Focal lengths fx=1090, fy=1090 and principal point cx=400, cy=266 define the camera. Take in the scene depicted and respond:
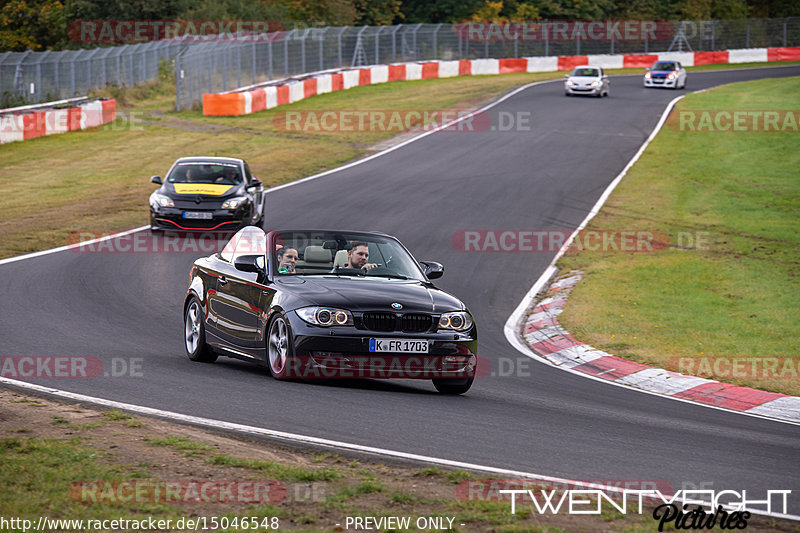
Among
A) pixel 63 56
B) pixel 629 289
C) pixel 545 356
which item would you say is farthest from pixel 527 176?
pixel 63 56

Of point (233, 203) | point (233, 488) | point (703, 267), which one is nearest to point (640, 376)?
point (233, 488)

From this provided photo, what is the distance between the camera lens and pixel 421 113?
45125 mm

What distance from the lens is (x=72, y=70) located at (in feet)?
149

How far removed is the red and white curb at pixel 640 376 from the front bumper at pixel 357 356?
3.03 m

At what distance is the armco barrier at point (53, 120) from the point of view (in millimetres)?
37312

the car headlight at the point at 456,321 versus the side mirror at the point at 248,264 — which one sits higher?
the side mirror at the point at 248,264

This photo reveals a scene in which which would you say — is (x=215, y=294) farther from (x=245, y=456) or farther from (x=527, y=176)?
(x=527, y=176)

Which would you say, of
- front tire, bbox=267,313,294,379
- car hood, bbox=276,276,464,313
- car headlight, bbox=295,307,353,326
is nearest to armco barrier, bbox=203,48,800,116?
car hood, bbox=276,276,464,313

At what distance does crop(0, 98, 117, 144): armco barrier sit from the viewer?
1469 inches

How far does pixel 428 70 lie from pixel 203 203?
136ft

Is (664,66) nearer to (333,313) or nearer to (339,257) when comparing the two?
(339,257)

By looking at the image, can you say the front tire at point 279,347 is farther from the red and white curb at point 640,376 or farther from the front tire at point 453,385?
the red and white curb at point 640,376

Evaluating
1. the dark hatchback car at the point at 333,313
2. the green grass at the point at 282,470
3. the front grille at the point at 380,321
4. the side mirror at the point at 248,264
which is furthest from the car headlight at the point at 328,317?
the green grass at the point at 282,470

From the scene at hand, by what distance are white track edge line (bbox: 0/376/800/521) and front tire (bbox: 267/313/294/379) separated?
1.51 metres
